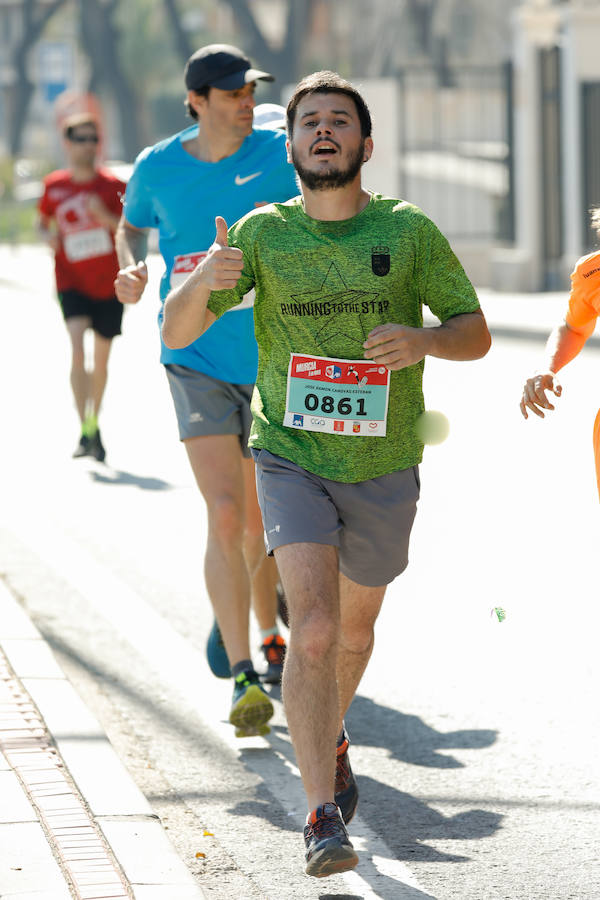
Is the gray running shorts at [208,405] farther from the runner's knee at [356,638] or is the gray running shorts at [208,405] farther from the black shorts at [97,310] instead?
the black shorts at [97,310]

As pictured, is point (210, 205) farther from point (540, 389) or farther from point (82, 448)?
point (82, 448)

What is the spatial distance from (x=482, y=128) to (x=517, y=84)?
200 centimetres

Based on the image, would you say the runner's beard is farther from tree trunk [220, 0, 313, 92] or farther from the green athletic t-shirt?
tree trunk [220, 0, 313, 92]

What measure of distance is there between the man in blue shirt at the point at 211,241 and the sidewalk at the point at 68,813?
658 millimetres

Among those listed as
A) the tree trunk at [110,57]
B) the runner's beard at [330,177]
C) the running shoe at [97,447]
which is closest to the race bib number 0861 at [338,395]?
the runner's beard at [330,177]

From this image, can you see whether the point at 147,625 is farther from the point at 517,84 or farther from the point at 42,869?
the point at 517,84

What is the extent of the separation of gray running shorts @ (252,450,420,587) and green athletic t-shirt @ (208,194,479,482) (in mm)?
39

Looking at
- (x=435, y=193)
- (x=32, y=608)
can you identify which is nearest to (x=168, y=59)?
(x=435, y=193)

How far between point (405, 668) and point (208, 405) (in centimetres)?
123

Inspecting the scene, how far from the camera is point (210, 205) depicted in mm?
5785

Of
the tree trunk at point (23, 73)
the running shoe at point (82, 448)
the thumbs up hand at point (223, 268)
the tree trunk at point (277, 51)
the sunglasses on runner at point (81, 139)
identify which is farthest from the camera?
the tree trunk at point (23, 73)

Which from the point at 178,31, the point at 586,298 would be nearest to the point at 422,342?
the point at 586,298

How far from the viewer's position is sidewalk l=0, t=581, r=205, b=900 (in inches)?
157

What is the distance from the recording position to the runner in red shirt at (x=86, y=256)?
11102 mm
